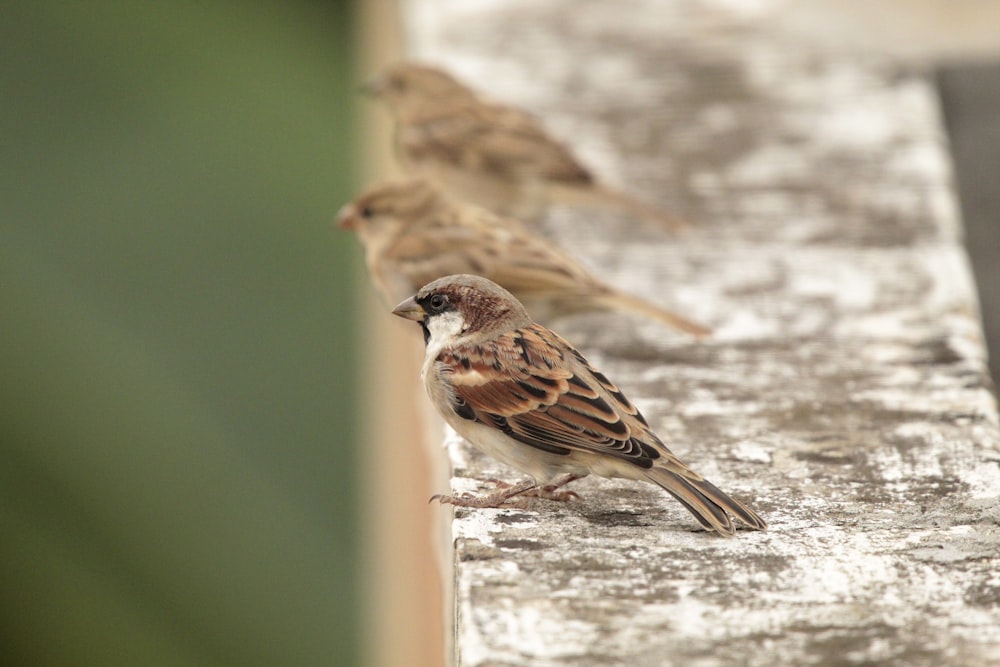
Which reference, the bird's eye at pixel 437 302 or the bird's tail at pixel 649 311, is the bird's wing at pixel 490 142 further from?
the bird's eye at pixel 437 302

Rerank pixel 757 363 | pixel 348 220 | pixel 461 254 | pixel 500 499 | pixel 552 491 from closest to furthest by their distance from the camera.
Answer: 1. pixel 500 499
2. pixel 552 491
3. pixel 757 363
4. pixel 461 254
5. pixel 348 220

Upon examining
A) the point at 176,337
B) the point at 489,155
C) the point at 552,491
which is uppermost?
the point at 176,337

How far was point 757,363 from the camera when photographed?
3.75 meters

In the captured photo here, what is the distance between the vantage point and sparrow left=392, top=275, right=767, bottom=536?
8.95 feet

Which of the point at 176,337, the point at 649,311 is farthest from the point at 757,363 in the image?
the point at 176,337

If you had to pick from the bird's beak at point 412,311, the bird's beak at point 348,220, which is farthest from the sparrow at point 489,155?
the bird's beak at point 412,311

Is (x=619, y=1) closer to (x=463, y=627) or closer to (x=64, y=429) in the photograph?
(x=64, y=429)

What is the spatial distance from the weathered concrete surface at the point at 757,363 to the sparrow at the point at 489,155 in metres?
0.15

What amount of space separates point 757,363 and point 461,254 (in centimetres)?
89

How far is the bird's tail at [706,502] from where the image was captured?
265 cm

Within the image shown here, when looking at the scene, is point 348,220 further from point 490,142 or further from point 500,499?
point 500,499

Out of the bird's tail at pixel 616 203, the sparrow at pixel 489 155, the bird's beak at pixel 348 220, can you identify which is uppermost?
the sparrow at pixel 489 155

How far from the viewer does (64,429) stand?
7414mm

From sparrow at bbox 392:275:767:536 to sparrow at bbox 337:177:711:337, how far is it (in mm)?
850
